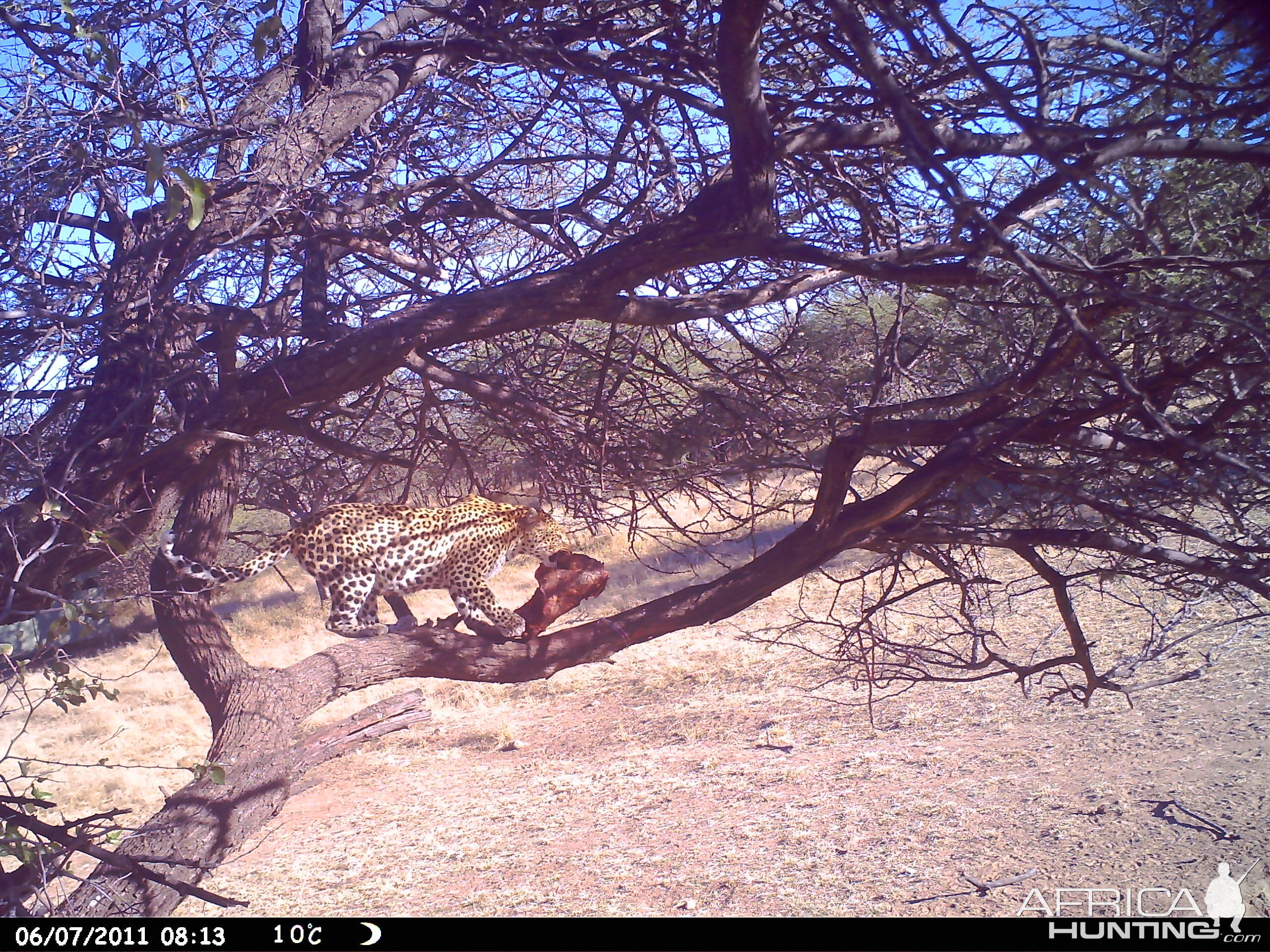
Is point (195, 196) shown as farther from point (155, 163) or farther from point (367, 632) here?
point (367, 632)

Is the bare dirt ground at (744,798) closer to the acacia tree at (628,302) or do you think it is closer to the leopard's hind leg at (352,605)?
the leopard's hind leg at (352,605)

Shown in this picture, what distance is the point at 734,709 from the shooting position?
1232cm

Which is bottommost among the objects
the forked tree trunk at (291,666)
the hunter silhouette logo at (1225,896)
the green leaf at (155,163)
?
the hunter silhouette logo at (1225,896)

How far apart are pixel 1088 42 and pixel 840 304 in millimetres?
2834

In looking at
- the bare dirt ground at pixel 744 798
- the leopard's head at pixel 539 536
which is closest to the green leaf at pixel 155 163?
the bare dirt ground at pixel 744 798

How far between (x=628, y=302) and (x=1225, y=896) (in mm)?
4809

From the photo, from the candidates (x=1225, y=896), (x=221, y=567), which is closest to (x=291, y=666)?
(x=221, y=567)

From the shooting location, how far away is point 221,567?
4969 millimetres

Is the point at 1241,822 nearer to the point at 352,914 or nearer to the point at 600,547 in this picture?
the point at 352,914

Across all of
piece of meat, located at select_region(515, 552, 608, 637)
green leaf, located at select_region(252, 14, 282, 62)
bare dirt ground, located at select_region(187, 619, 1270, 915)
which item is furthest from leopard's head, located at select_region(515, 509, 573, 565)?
green leaf, located at select_region(252, 14, 282, 62)

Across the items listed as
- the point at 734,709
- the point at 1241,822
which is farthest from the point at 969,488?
the point at 734,709

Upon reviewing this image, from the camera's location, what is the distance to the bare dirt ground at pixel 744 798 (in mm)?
6680

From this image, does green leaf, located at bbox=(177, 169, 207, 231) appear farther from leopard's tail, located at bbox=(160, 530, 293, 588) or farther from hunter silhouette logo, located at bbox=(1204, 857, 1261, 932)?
hunter silhouette logo, located at bbox=(1204, 857, 1261, 932)

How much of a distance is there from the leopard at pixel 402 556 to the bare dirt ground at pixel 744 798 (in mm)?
1430
